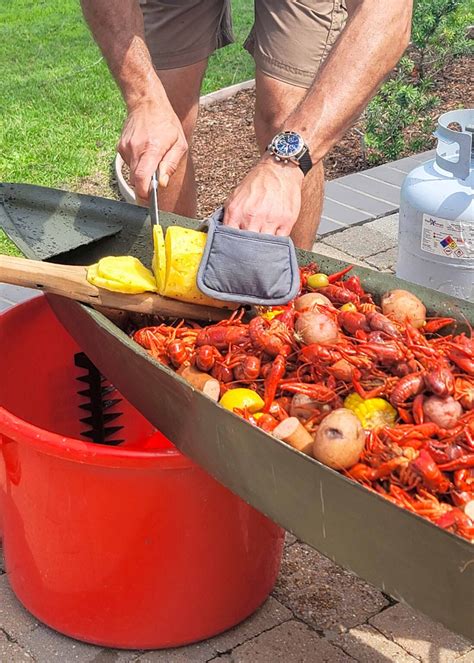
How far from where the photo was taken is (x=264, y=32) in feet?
14.0

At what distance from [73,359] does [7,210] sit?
0.59 metres

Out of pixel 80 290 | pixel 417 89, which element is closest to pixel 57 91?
pixel 417 89

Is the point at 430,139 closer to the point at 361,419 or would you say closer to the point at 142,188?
the point at 142,188

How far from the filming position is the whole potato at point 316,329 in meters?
2.58

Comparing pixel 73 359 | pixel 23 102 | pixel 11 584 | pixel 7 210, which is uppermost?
pixel 7 210

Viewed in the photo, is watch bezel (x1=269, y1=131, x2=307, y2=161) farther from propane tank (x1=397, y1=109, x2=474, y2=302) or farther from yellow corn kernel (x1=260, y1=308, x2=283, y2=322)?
propane tank (x1=397, y1=109, x2=474, y2=302)

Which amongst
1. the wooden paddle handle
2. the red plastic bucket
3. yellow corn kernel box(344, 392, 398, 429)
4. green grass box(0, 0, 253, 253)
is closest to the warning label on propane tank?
the wooden paddle handle

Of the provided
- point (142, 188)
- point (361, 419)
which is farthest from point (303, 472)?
point (142, 188)

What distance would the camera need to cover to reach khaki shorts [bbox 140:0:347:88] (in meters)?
4.19

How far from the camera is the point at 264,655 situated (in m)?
2.90

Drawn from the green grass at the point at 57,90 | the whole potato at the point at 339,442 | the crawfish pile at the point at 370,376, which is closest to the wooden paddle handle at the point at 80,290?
the crawfish pile at the point at 370,376

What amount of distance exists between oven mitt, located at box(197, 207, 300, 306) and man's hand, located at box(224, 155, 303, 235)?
10cm

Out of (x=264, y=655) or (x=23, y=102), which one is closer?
(x=264, y=655)

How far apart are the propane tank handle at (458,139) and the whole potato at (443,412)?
205cm
